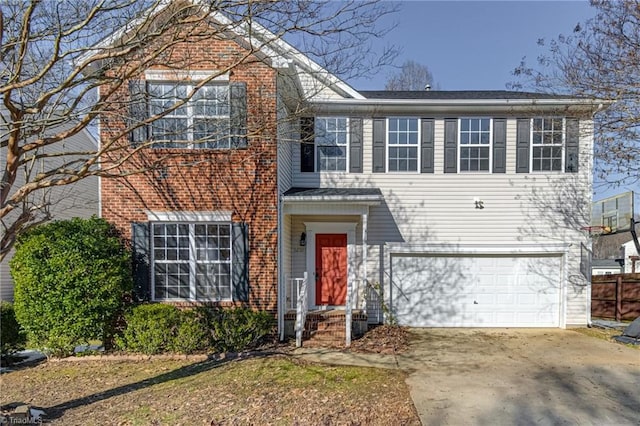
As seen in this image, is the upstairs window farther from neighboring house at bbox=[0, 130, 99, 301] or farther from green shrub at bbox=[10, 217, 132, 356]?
neighboring house at bbox=[0, 130, 99, 301]

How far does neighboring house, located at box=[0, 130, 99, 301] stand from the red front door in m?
7.75

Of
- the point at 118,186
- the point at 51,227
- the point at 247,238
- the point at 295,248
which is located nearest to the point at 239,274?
the point at 247,238

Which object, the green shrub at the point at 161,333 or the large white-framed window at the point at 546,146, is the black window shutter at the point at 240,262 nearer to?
the green shrub at the point at 161,333

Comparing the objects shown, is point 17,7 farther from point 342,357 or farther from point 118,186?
point 342,357

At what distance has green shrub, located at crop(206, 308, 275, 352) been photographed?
770 centimetres

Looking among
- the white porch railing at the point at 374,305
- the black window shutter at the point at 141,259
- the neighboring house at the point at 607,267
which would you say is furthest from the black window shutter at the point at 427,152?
the neighboring house at the point at 607,267

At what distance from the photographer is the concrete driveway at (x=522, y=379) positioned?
4996 millimetres

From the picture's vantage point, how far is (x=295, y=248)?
10047 mm

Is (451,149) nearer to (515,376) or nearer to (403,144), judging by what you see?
(403,144)

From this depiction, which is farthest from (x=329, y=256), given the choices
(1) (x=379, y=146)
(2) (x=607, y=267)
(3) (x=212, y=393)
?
(2) (x=607, y=267)

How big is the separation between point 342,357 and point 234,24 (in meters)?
6.40

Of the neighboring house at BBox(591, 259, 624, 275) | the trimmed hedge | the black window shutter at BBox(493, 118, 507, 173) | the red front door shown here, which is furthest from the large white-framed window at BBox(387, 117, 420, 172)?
the neighboring house at BBox(591, 259, 624, 275)

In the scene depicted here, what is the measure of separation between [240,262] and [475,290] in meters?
6.61

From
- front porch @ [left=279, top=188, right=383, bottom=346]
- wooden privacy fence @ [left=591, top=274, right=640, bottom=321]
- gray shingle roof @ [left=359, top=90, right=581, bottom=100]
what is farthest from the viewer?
wooden privacy fence @ [left=591, top=274, right=640, bottom=321]
